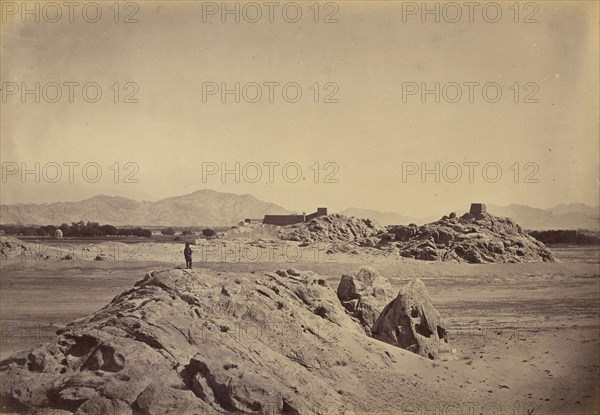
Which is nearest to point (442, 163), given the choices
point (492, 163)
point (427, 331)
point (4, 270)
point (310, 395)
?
point (492, 163)

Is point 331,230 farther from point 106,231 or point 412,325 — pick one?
point 412,325

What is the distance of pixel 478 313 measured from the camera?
17.1m

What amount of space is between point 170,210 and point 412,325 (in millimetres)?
41334

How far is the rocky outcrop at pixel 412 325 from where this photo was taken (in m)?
11.7

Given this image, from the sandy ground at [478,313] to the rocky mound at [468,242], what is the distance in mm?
1077

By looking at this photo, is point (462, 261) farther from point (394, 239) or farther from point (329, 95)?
point (329, 95)

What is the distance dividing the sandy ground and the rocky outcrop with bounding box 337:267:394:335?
5.72ft

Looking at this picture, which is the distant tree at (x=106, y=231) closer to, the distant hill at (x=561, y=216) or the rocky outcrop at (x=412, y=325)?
the distant hill at (x=561, y=216)

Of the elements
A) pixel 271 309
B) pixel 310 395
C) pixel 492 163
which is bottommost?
pixel 310 395

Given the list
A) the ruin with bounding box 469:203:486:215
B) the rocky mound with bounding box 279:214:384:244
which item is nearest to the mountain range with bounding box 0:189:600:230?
the rocky mound with bounding box 279:214:384:244

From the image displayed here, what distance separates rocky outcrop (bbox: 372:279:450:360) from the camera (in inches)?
459

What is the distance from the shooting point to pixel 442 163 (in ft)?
57.9

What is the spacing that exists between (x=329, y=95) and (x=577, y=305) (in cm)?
932

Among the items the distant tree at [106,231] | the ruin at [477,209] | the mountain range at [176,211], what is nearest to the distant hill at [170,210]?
the mountain range at [176,211]
